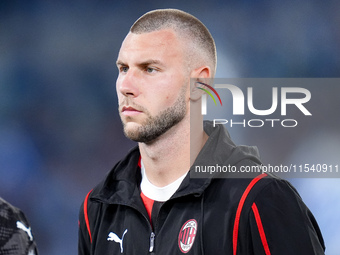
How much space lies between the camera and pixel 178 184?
6.70ft

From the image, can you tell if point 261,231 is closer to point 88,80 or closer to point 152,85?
point 152,85

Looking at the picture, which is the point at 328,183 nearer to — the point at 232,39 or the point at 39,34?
the point at 232,39

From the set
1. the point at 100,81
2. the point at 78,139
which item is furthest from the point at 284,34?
the point at 78,139

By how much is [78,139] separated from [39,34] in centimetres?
71

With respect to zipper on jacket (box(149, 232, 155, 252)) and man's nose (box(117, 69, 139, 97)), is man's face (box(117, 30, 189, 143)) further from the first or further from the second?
zipper on jacket (box(149, 232, 155, 252))

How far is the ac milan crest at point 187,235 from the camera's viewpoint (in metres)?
1.89

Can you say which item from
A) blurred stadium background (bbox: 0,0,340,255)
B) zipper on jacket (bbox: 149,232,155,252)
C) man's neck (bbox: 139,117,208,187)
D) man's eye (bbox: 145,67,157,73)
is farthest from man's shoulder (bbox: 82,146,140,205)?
blurred stadium background (bbox: 0,0,340,255)

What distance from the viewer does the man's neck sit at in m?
2.03

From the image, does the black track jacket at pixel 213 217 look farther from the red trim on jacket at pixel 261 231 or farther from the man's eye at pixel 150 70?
the man's eye at pixel 150 70

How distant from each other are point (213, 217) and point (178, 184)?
0.20 m

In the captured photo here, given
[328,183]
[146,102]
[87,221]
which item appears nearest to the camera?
[146,102]

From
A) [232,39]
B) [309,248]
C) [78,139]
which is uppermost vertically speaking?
[232,39]

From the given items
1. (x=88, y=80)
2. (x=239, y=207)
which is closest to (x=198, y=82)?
(x=239, y=207)

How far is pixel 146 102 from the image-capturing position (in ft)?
6.48
